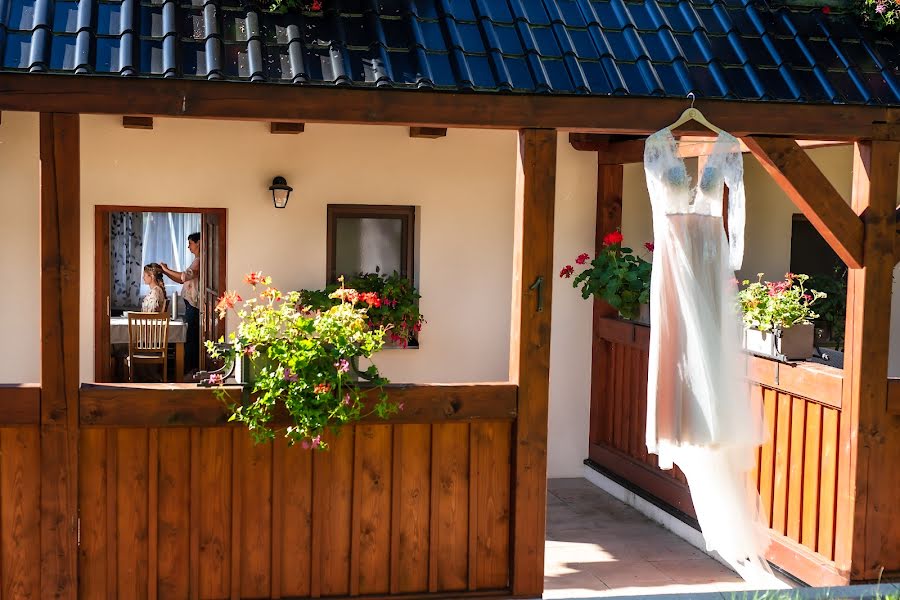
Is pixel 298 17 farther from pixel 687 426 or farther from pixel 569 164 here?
pixel 569 164

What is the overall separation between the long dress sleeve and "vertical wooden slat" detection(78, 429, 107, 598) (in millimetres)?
3011

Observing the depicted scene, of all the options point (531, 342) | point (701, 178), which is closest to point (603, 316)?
point (531, 342)

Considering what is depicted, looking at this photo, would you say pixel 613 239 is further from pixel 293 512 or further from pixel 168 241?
pixel 168 241

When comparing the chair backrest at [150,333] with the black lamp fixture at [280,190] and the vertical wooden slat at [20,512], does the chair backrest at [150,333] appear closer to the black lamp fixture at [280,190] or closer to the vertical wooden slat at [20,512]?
the black lamp fixture at [280,190]

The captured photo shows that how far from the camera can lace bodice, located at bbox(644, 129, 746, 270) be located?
5.17 metres

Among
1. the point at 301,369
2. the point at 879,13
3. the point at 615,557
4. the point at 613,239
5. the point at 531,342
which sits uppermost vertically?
the point at 879,13

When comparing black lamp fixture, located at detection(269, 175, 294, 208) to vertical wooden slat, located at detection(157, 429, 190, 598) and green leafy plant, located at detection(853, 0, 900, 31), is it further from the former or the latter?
green leafy plant, located at detection(853, 0, 900, 31)

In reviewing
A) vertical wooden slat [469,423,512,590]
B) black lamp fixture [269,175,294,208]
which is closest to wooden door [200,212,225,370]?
black lamp fixture [269,175,294,208]

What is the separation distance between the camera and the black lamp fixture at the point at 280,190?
7902 millimetres

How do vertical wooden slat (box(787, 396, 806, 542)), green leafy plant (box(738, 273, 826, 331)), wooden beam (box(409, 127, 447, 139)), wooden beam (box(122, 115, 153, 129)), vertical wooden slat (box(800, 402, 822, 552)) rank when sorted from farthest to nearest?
wooden beam (box(409, 127, 447, 139)), wooden beam (box(122, 115, 153, 129)), green leafy plant (box(738, 273, 826, 331)), vertical wooden slat (box(787, 396, 806, 542)), vertical wooden slat (box(800, 402, 822, 552))

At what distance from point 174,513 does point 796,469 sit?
133 inches

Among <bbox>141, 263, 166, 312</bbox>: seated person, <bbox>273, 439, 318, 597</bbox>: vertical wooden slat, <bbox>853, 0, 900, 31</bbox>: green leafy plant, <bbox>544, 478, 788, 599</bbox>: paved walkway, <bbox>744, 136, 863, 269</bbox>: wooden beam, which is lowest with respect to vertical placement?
<bbox>544, 478, 788, 599</bbox>: paved walkway

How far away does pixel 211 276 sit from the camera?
337 inches

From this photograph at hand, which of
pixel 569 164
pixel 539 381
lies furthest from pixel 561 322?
pixel 539 381
